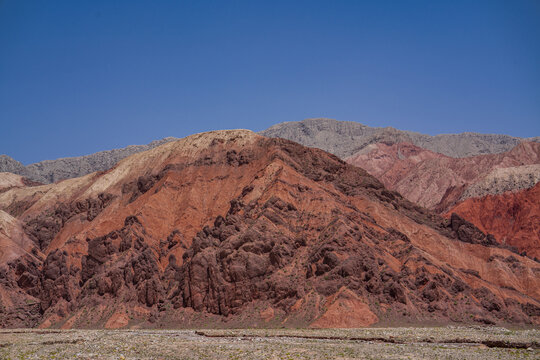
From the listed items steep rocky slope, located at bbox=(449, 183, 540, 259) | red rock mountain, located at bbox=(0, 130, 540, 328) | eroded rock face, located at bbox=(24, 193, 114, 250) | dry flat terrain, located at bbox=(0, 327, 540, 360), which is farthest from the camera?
steep rocky slope, located at bbox=(449, 183, 540, 259)

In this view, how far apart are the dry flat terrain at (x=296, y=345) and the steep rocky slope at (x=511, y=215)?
266 ft

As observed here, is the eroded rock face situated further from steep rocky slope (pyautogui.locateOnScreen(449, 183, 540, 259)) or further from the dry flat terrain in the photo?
steep rocky slope (pyautogui.locateOnScreen(449, 183, 540, 259))

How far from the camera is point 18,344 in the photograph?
65625mm

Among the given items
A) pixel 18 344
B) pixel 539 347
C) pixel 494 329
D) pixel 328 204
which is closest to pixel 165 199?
pixel 328 204

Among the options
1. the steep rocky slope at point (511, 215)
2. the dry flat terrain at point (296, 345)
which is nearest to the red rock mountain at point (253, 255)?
the dry flat terrain at point (296, 345)

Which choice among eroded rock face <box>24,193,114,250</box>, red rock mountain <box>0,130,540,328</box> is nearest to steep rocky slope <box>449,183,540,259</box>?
red rock mountain <box>0,130,540,328</box>

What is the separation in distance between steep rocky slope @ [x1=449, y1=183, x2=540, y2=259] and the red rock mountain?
39.8 meters

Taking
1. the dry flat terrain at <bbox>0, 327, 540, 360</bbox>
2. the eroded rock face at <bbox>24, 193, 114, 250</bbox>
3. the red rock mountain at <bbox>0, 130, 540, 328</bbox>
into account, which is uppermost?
the eroded rock face at <bbox>24, 193, 114, 250</bbox>

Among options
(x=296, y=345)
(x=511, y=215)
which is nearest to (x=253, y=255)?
(x=296, y=345)

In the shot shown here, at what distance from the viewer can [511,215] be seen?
165 meters

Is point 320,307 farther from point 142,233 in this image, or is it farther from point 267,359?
point 142,233

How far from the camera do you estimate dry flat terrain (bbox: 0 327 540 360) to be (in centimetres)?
5600

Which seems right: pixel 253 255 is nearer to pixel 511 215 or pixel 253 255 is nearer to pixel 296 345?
pixel 296 345

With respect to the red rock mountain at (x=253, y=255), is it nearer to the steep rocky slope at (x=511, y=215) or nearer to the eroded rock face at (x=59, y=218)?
the eroded rock face at (x=59, y=218)
